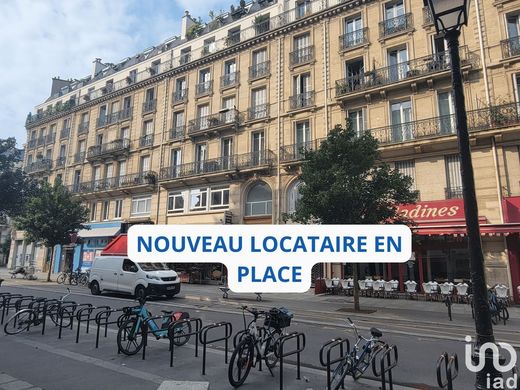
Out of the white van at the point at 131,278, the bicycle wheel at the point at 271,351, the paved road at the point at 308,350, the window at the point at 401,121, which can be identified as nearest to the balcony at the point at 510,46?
the window at the point at 401,121

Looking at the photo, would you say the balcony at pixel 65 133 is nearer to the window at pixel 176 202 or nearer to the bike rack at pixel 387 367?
the window at pixel 176 202

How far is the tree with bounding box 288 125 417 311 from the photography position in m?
13.1

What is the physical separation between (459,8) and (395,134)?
54.4 feet

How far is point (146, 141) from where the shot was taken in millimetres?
30750

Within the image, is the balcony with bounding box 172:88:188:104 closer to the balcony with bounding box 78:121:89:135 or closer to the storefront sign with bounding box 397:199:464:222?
the balcony with bounding box 78:121:89:135

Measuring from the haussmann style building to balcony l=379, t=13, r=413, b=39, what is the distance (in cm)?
6

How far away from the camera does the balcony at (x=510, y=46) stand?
17062 mm

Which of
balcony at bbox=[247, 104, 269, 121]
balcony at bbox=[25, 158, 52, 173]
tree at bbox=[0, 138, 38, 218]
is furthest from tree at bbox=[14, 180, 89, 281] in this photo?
balcony at bbox=[247, 104, 269, 121]

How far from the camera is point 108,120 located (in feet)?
113

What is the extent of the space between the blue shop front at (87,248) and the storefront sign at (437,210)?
22980 mm

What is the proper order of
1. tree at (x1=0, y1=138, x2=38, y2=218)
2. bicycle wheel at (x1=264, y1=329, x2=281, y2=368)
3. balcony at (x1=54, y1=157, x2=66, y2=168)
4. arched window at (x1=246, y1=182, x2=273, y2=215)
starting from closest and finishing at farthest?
bicycle wheel at (x1=264, y1=329, x2=281, y2=368) < arched window at (x1=246, y1=182, x2=273, y2=215) < tree at (x1=0, y1=138, x2=38, y2=218) < balcony at (x1=54, y1=157, x2=66, y2=168)

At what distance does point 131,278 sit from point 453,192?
15578 mm

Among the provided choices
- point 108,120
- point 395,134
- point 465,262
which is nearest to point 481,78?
point 395,134

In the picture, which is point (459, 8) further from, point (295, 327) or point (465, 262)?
point (465, 262)
